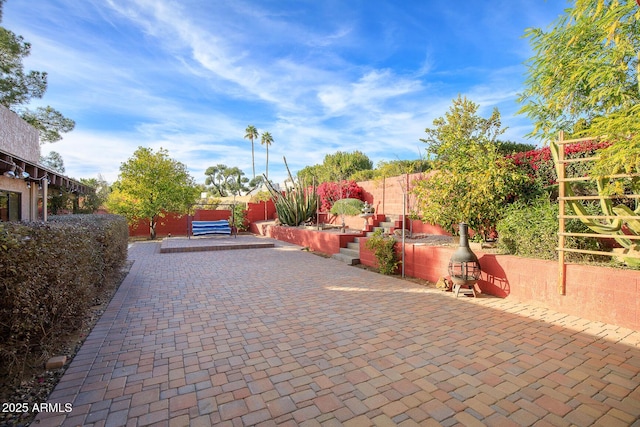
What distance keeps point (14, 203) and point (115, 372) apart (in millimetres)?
8964

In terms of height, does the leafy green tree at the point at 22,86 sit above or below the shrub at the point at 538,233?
above

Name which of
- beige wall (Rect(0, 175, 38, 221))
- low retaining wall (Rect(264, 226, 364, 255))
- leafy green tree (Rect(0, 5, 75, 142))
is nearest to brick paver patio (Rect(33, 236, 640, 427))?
low retaining wall (Rect(264, 226, 364, 255))

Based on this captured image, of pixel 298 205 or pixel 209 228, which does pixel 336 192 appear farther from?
pixel 209 228

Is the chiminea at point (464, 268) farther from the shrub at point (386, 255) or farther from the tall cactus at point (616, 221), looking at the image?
the shrub at point (386, 255)

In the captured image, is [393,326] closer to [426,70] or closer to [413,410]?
[413,410]

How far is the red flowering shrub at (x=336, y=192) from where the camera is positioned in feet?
44.7

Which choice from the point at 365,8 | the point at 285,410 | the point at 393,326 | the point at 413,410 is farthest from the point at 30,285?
the point at 365,8

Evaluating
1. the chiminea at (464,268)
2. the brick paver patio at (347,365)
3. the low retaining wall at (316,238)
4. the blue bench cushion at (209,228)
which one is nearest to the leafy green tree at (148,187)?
the blue bench cushion at (209,228)

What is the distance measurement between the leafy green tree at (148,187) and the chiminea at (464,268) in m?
13.3

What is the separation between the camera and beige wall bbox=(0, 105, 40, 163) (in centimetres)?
1004

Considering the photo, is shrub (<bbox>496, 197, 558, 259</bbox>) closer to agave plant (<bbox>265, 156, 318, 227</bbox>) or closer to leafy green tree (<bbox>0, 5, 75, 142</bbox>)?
agave plant (<bbox>265, 156, 318, 227</bbox>)

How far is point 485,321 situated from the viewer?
12.7 ft

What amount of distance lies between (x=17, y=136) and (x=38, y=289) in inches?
516

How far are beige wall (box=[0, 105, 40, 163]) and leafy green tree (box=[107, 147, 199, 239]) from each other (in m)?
3.29
